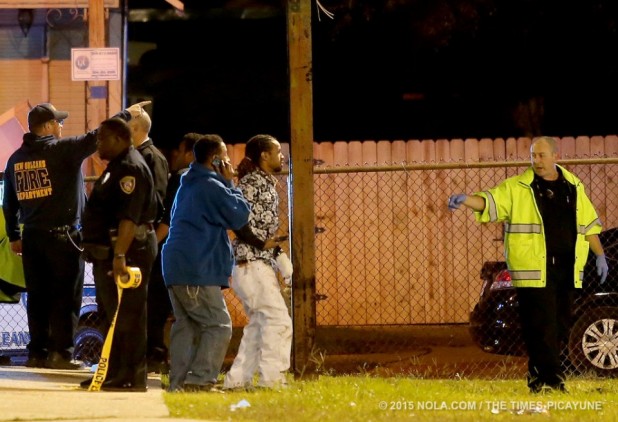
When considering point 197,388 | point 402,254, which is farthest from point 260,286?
point 402,254

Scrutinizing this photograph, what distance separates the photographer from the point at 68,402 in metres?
8.06

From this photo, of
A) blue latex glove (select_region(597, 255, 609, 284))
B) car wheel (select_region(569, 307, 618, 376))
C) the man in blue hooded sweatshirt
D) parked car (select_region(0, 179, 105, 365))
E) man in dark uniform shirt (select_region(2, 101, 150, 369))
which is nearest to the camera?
the man in blue hooded sweatshirt

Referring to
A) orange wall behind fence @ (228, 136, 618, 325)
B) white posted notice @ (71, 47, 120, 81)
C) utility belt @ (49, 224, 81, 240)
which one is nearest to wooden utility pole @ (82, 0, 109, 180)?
white posted notice @ (71, 47, 120, 81)

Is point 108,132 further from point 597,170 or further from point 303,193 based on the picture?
point 597,170

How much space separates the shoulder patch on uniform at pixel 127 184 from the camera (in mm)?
8641

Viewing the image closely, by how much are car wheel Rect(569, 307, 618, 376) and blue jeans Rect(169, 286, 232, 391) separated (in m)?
3.39

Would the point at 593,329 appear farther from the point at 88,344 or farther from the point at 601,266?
the point at 88,344

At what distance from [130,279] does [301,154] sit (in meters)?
1.76

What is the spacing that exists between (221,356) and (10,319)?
9.71 feet

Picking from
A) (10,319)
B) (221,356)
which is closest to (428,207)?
(10,319)

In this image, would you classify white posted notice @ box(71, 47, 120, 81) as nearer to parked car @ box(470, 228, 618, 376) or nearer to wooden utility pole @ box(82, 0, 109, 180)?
wooden utility pole @ box(82, 0, 109, 180)

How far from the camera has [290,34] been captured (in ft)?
31.8

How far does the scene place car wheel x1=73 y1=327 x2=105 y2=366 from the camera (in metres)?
11.4

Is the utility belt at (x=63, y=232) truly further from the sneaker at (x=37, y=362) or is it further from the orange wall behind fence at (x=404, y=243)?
the orange wall behind fence at (x=404, y=243)
